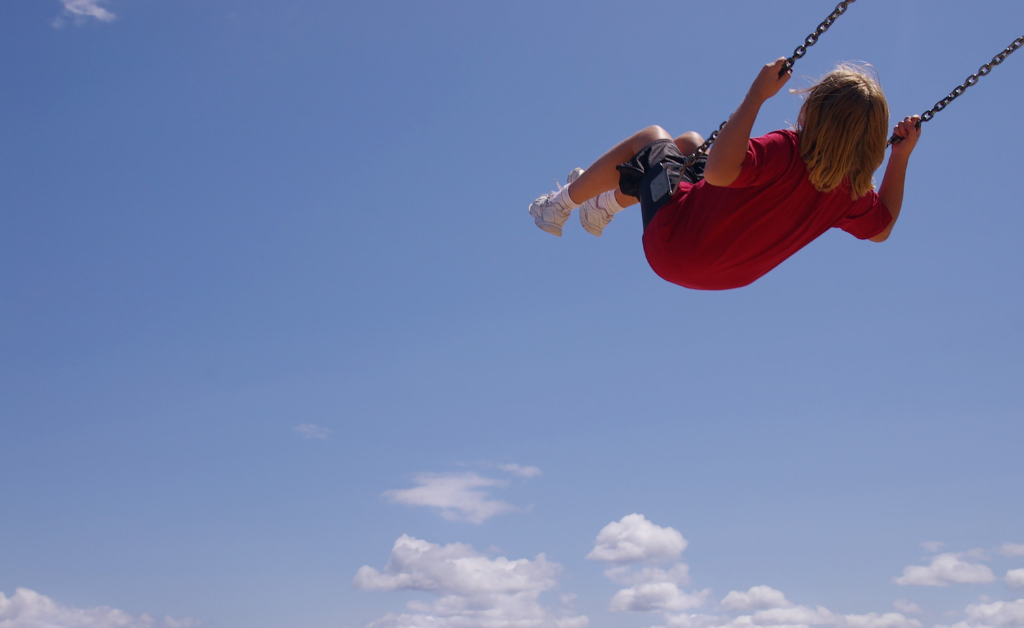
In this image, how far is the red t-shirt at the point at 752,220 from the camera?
11.8 feet

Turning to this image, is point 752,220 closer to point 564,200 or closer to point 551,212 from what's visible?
point 564,200

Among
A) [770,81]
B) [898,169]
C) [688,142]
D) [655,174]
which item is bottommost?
[770,81]

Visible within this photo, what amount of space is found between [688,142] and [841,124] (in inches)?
47.9

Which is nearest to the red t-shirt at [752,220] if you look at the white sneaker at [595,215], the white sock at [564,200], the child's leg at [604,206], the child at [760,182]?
the child at [760,182]

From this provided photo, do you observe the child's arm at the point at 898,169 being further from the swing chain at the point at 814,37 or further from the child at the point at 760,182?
the swing chain at the point at 814,37

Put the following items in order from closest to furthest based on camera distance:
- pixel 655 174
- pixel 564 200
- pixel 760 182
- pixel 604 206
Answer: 1. pixel 760 182
2. pixel 655 174
3. pixel 564 200
4. pixel 604 206

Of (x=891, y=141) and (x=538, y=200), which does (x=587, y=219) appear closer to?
(x=538, y=200)

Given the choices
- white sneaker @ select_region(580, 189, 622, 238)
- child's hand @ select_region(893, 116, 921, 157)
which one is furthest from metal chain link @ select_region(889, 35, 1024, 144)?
white sneaker @ select_region(580, 189, 622, 238)

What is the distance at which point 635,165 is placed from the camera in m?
4.37

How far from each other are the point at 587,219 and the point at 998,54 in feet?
7.74

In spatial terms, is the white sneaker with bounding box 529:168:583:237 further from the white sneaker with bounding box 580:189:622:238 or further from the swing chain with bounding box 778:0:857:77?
the swing chain with bounding box 778:0:857:77

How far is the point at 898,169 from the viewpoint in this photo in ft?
14.1

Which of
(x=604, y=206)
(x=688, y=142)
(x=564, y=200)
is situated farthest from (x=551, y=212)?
(x=688, y=142)

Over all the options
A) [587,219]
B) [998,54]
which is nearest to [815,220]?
[998,54]
